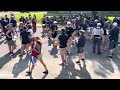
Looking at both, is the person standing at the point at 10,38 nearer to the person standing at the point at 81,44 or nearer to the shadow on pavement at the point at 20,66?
the shadow on pavement at the point at 20,66

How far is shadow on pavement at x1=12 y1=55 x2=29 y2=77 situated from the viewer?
742 centimetres

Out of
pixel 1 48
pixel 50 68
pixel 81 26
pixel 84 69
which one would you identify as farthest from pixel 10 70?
pixel 81 26

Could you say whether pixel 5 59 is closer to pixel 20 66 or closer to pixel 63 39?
pixel 20 66

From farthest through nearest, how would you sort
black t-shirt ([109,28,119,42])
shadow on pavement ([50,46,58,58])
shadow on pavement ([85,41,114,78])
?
shadow on pavement ([50,46,58,58]) < black t-shirt ([109,28,119,42]) < shadow on pavement ([85,41,114,78])

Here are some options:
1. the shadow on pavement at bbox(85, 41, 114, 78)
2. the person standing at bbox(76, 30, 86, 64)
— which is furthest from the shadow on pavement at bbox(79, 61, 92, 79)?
the person standing at bbox(76, 30, 86, 64)

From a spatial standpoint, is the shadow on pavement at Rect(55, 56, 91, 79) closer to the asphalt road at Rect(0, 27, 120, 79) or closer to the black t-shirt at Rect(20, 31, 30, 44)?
the asphalt road at Rect(0, 27, 120, 79)

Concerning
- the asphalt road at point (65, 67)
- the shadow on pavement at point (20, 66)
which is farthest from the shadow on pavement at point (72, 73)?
the shadow on pavement at point (20, 66)

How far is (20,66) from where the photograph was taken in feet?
26.3

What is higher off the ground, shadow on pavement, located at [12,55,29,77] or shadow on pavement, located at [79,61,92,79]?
shadow on pavement, located at [12,55,29,77]

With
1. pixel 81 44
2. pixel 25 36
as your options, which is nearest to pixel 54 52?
pixel 25 36

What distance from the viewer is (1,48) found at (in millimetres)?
10484
